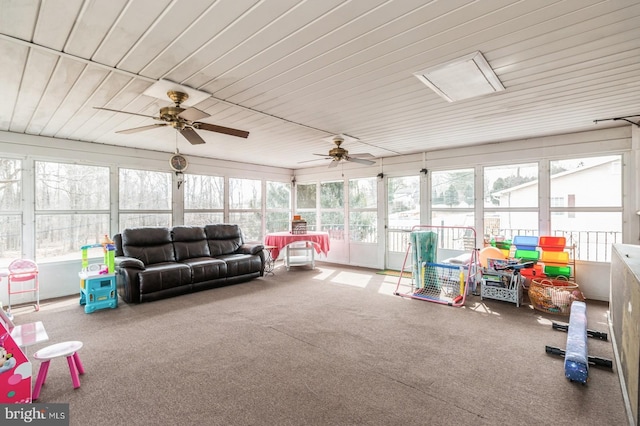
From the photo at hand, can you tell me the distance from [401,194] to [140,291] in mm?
5223

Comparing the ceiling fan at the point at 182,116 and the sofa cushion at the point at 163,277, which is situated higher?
the ceiling fan at the point at 182,116

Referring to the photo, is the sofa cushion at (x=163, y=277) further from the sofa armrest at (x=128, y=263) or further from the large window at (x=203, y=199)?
the large window at (x=203, y=199)

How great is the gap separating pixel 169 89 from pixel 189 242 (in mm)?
3536

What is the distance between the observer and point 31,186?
4746 millimetres

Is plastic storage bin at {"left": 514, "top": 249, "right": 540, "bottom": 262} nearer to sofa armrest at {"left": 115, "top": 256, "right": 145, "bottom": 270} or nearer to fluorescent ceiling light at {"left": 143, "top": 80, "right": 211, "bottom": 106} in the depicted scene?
fluorescent ceiling light at {"left": 143, "top": 80, "right": 211, "bottom": 106}

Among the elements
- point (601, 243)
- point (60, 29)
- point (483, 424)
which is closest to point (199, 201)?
point (60, 29)

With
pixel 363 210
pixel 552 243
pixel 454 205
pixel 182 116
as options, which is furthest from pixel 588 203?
pixel 182 116

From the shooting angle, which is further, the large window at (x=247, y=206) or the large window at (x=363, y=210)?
the large window at (x=247, y=206)

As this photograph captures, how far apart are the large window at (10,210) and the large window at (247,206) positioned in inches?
141

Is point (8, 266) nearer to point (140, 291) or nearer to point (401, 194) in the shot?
point (140, 291)

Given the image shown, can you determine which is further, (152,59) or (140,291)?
(140,291)

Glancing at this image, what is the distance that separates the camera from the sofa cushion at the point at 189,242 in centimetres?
557

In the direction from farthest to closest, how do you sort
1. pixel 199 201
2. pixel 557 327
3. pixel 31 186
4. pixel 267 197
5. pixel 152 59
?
pixel 267 197
pixel 199 201
pixel 31 186
pixel 557 327
pixel 152 59

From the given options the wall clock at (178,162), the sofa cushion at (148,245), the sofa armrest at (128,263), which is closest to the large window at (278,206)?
the wall clock at (178,162)
